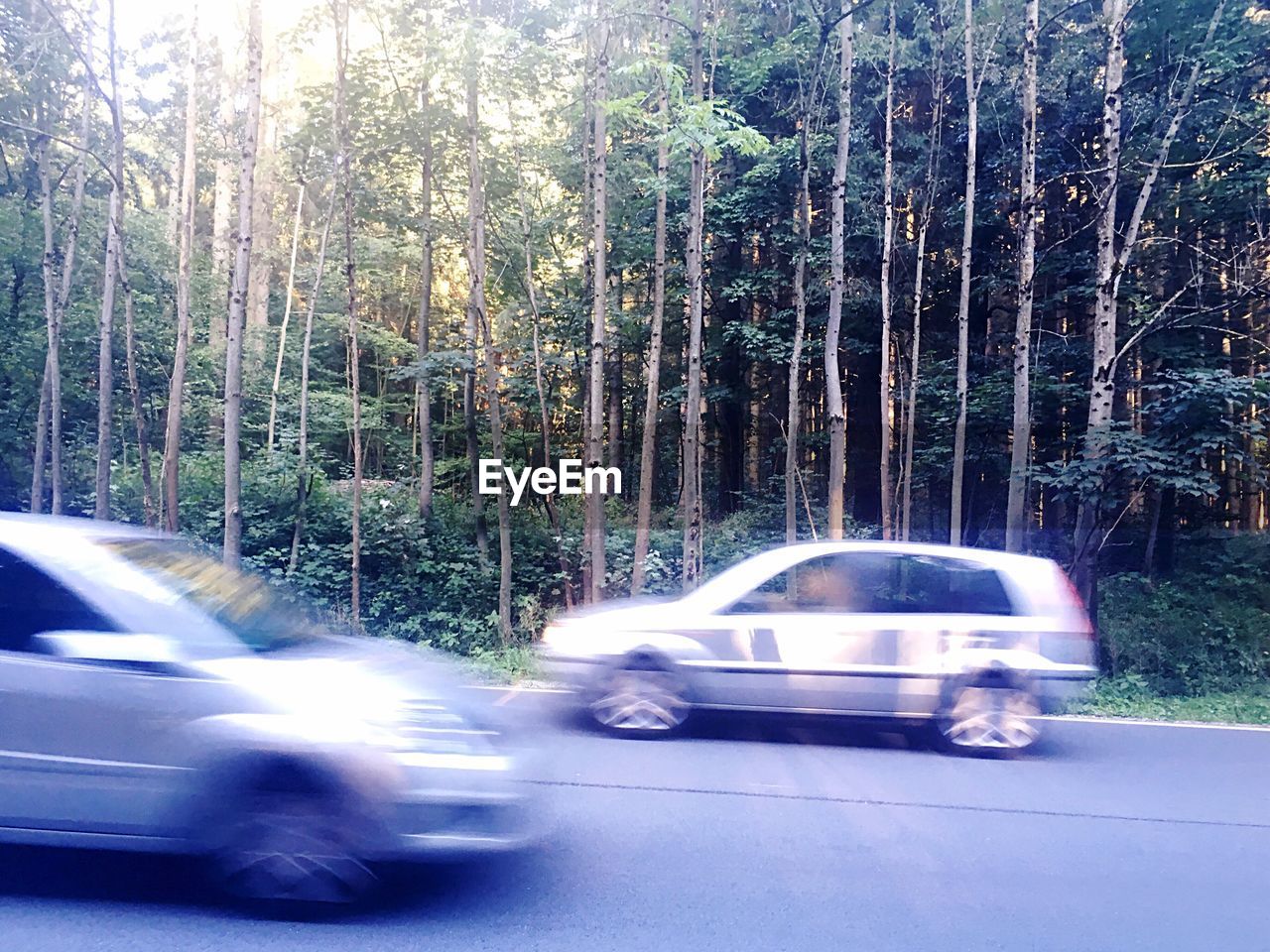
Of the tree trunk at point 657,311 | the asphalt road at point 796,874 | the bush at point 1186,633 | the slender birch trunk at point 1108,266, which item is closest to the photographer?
the asphalt road at point 796,874

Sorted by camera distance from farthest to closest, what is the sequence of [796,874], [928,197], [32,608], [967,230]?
[928,197]
[967,230]
[796,874]
[32,608]

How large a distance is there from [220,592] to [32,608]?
86 centimetres

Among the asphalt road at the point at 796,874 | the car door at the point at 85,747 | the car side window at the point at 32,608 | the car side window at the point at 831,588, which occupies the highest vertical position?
the car side window at the point at 32,608

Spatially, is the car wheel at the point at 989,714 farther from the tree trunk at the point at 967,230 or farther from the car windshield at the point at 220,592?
the tree trunk at the point at 967,230

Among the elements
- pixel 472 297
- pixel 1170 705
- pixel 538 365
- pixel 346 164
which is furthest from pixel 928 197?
pixel 1170 705

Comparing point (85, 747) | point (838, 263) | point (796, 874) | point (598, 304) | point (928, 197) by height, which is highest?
point (928, 197)

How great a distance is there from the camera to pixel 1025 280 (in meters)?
13.8

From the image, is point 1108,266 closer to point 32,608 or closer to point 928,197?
point 928,197

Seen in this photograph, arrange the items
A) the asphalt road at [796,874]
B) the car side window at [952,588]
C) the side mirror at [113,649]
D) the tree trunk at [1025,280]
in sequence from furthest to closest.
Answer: the tree trunk at [1025,280], the car side window at [952,588], the side mirror at [113,649], the asphalt road at [796,874]

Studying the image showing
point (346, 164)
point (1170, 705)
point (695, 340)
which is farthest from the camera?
point (346, 164)

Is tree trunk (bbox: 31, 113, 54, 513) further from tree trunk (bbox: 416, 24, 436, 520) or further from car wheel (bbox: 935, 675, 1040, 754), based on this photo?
car wheel (bbox: 935, 675, 1040, 754)

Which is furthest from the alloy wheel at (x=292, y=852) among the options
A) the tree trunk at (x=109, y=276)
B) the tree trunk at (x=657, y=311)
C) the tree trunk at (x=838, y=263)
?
the tree trunk at (x=109, y=276)

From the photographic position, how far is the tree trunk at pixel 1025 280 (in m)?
13.6

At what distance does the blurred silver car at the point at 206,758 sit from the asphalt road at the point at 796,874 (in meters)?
0.33
